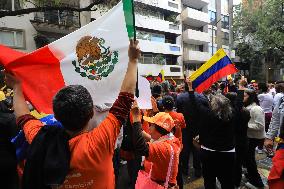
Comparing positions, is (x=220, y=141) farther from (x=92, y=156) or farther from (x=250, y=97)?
(x=92, y=156)

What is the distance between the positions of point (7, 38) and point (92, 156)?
20932 millimetres

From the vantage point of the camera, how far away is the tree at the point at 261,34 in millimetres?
33562

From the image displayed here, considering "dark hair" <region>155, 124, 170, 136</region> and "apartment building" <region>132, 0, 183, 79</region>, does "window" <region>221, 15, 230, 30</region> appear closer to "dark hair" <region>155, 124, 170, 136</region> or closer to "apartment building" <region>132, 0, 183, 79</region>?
"apartment building" <region>132, 0, 183, 79</region>

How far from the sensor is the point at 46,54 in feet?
9.49

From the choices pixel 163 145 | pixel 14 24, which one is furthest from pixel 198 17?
pixel 163 145

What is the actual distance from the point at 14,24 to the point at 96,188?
71.1 ft

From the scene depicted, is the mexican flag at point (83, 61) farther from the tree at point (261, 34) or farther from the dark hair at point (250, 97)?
the tree at point (261, 34)

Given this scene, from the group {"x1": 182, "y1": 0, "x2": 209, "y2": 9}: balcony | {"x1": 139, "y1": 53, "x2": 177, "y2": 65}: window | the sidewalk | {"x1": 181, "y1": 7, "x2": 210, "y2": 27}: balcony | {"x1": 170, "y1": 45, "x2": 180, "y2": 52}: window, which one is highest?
{"x1": 182, "y1": 0, "x2": 209, "y2": 9}: balcony

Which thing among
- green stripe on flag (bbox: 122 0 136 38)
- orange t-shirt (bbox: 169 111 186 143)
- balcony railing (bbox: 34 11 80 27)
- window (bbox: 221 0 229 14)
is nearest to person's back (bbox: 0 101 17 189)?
green stripe on flag (bbox: 122 0 136 38)

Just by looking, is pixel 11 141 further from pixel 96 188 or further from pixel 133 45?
pixel 133 45

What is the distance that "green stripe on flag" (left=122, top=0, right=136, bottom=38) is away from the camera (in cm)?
270

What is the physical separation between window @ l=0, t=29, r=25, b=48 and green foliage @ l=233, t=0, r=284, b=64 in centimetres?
2337

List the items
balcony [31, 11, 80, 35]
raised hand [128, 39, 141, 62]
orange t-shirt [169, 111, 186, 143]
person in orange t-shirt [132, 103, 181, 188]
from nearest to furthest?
1. raised hand [128, 39, 141, 62]
2. person in orange t-shirt [132, 103, 181, 188]
3. orange t-shirt [169, 111, 186, 143]
4. balcony [31, 11, 80, 35]

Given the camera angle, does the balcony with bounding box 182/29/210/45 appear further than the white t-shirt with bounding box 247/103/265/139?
Yes
